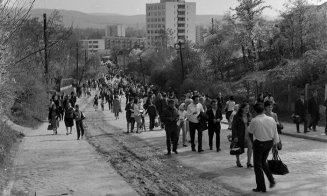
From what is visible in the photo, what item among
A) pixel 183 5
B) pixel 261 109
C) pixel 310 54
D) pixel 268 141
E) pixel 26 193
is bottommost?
pixel 26 193

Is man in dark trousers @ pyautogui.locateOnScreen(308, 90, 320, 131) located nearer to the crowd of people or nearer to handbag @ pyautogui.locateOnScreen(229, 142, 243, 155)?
the crowd of people

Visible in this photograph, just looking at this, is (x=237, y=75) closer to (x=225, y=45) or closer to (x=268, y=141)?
(x=225, y=45)

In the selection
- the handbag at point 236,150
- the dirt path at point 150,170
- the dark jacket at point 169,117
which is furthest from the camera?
the dark jacket at point 169,117

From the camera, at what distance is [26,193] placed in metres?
10.4

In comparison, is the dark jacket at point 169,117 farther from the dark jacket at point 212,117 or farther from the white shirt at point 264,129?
the white shirt at point 264,129

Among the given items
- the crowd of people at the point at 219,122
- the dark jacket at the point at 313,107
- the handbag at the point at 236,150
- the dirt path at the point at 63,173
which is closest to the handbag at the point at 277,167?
the crowd of people at the point at 219,122

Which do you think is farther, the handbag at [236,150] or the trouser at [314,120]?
the trouser at [314,120]

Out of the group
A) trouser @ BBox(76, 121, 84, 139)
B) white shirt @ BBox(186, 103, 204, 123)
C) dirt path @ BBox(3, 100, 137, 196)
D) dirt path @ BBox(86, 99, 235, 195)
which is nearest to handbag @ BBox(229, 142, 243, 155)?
dirt path @ BBox(86, 99, 235, 195)

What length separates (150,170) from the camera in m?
12.4

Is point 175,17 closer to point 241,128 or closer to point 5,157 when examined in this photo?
point 5,157

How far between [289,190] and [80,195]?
4.27 meters

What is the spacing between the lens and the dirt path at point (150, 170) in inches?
404

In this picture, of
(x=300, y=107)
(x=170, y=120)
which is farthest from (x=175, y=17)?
(x=170, y=120)

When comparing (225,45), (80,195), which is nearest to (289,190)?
(80,195)
